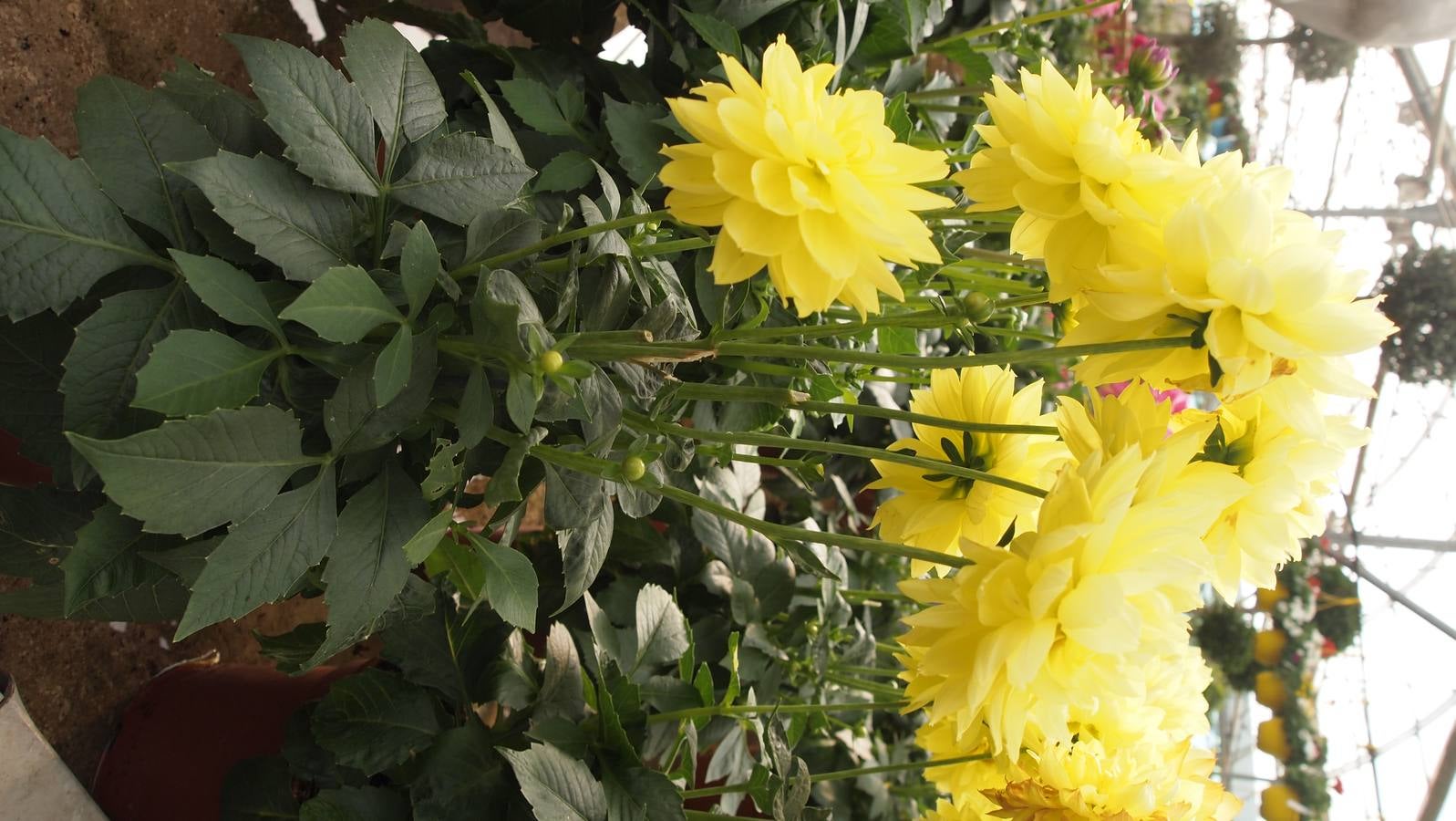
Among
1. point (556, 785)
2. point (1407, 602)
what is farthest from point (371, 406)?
point (1407, 602)

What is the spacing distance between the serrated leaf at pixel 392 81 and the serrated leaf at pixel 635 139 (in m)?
0.15

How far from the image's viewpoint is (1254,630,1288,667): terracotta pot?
2.38 meters

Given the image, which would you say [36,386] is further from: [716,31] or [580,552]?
[716,31]

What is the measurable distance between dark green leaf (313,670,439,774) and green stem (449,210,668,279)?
1.04 ft

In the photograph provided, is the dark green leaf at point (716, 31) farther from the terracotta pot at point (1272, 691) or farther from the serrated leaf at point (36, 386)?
the terracotta pot at point (1272, 691)

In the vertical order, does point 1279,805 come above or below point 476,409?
below

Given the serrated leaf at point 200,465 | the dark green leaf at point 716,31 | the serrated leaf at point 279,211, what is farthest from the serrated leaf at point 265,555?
the dark green leaf at point 716,31

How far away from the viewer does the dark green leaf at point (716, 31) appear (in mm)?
698

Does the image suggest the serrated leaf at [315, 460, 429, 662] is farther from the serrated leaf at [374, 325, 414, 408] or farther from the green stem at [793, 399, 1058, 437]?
the green stem at [793, 399, 1058, 437]

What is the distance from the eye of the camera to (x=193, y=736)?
73cm

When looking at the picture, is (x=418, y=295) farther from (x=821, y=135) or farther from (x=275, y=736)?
(x=275, y=736)

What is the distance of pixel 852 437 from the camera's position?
1106 mm

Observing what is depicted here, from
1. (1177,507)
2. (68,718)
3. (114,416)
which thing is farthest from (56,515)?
(1177,507)

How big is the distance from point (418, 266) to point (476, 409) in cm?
8
